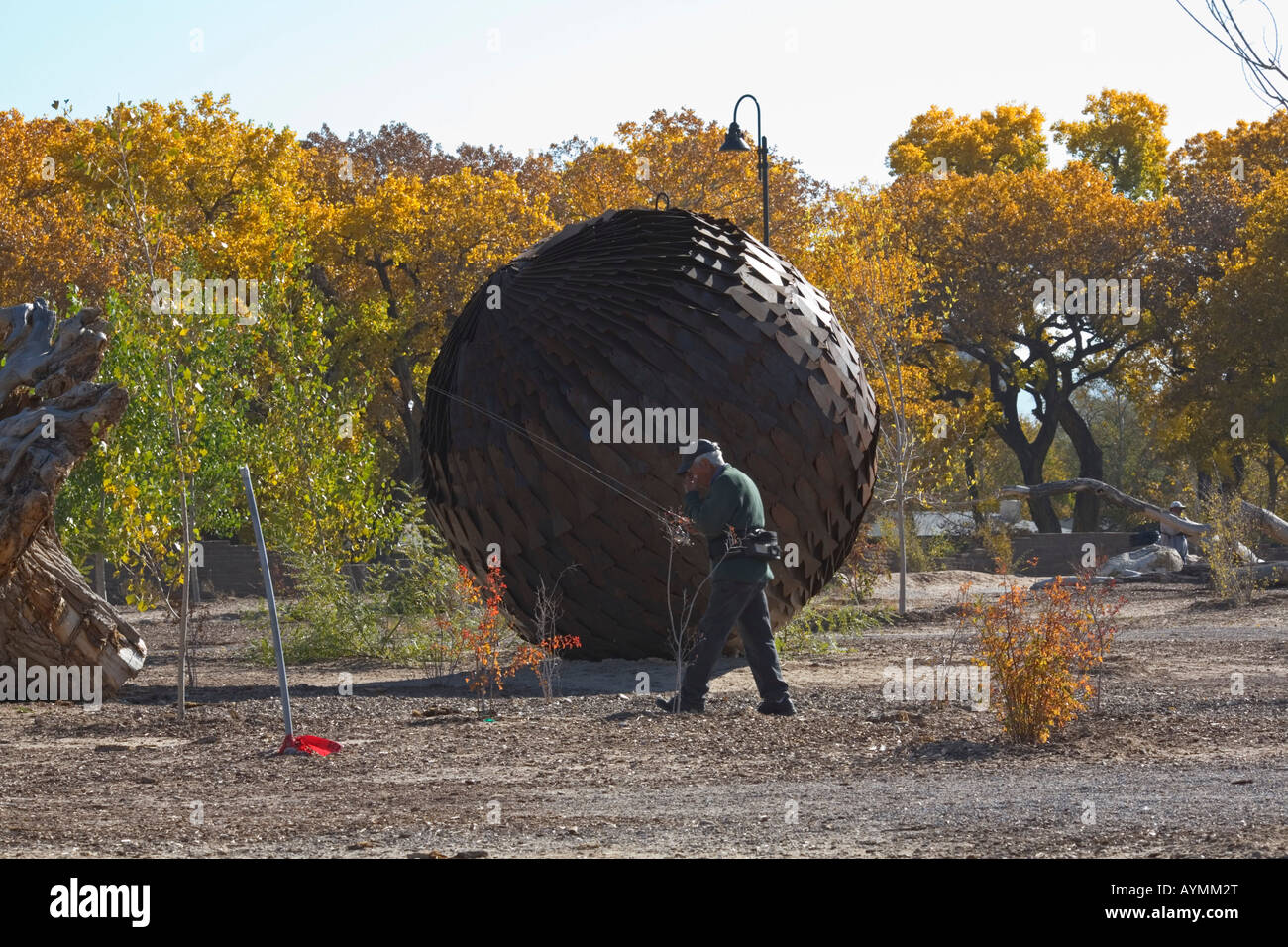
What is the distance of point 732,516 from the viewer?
31.0 feet

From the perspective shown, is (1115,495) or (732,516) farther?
(1115,495)

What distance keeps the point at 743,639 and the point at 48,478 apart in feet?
16.5

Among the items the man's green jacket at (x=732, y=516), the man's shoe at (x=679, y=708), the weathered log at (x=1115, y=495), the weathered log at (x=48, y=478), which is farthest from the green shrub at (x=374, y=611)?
the weathered log at (x=1115, y=495)

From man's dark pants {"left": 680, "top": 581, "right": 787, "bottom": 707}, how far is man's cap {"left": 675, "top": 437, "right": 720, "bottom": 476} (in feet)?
3.28

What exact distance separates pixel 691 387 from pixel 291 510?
22.4ft

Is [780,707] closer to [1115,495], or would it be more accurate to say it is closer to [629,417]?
[629,417]

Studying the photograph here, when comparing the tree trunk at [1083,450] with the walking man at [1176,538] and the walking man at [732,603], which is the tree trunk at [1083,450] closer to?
the walking man at [1176,538]

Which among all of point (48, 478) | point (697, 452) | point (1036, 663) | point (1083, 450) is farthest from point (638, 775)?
point (1083, 450)

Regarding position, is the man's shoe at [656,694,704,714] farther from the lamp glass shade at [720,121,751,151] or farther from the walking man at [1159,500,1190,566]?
the walking man at [1159,500,1190,566]

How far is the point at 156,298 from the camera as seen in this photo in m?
11.4

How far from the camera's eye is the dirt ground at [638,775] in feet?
18.6

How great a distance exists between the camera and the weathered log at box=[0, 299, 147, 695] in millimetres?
10141

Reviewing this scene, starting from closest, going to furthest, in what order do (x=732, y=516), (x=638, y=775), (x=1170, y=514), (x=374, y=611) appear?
1. (x=638, y=775)
2. (x=732, y=516)
3. (x=374, y=611)
4. (x=1170, y=514)

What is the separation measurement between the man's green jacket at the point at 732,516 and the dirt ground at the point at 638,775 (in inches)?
36.4
